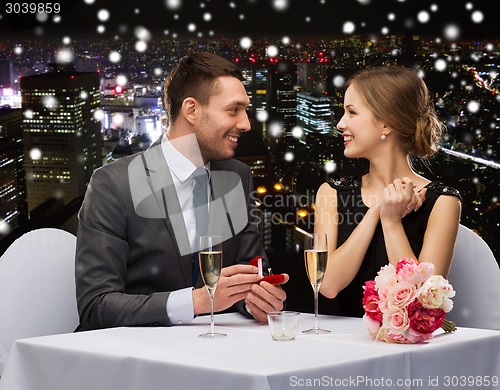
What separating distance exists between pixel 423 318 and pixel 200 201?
41.6 inches

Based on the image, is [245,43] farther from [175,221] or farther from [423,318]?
[423,318]

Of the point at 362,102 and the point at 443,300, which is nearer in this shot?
the point at 443,300

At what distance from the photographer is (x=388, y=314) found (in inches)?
66.9

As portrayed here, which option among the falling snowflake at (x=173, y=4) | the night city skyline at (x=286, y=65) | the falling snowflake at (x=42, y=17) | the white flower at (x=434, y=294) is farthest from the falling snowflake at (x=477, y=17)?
the white flower at (x=434, y=294)

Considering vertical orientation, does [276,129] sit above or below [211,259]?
above

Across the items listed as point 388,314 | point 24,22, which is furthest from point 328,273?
point 24,22

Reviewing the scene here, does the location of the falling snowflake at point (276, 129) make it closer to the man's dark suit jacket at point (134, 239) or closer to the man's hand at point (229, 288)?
the man's dark suit jacket at point (134, 239)

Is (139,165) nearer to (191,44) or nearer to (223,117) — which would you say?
(223,117)

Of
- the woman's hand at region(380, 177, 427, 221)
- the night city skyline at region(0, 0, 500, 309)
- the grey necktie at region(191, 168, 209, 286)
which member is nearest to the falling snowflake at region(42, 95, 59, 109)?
the night city skyline at region(0, 0, 500, 309)

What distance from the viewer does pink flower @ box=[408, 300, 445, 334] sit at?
1.67 m

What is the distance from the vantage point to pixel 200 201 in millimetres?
2545

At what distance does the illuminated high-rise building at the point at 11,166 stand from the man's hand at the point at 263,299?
95.5 inches

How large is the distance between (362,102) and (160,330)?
3.85ft

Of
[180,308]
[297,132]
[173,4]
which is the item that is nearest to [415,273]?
[180,308]
